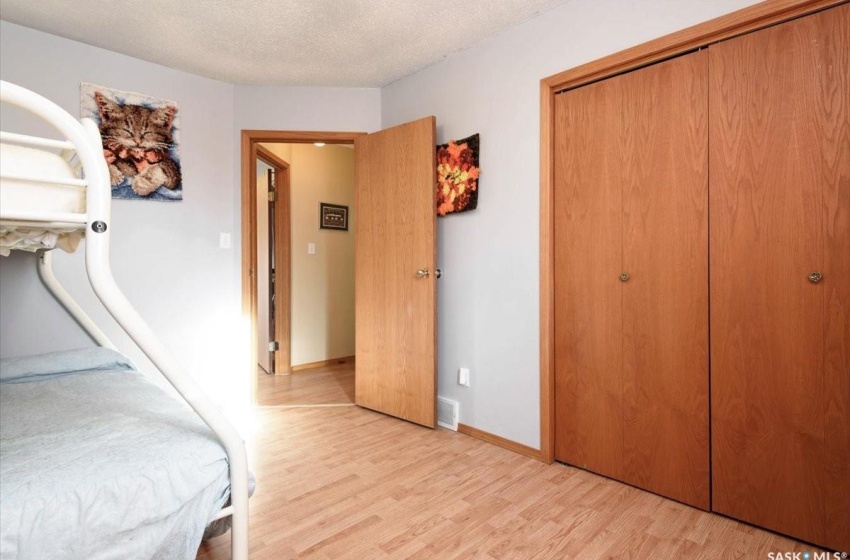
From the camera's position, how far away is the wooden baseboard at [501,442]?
2229 mm

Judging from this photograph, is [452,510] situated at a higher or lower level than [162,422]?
lower

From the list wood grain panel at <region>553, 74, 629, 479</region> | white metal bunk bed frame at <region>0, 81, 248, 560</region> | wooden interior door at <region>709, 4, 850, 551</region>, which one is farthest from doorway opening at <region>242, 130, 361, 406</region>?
wooden interior door at <region>709, 4, 850, 551</region>

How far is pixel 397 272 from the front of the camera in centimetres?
278

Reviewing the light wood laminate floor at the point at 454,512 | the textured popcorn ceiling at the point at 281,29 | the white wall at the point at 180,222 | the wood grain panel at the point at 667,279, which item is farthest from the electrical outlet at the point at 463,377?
the textured popcorn ceiling at the point at 281,29

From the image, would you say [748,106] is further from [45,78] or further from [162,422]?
[45,78]

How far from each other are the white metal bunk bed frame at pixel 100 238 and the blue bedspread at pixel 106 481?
0.04m

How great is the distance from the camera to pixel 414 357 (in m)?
2.69

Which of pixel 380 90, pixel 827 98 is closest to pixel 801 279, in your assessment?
pixel 827 98

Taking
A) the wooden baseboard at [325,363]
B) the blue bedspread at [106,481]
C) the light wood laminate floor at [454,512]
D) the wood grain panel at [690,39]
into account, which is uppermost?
the wood grain panel at [690,39]

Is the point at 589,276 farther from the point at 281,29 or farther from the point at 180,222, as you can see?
the point at 180,222

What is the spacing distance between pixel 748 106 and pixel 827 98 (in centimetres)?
21

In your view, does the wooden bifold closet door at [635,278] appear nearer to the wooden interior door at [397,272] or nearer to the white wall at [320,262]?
the wooden interior door at [397,272]

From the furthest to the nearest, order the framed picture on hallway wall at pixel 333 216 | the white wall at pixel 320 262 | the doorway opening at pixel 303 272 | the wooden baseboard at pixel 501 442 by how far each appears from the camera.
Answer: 1. the framed picture on hallway wall at pixel 333 216
2. the white wall at pixel 320 262
3. the doorway opening at pixel 303 272
4. the wooden baseboard at pixel 501 442

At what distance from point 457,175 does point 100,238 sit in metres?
1.89
